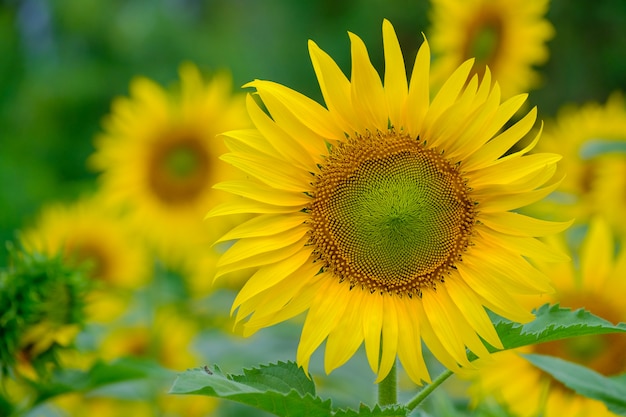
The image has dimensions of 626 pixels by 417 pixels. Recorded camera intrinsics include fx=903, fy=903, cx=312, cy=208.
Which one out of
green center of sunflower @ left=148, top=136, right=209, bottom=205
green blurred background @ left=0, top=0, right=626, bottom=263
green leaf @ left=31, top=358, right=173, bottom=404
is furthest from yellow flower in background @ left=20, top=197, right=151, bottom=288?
green blurred background @ left=0, top=0, right=626, bottom=263

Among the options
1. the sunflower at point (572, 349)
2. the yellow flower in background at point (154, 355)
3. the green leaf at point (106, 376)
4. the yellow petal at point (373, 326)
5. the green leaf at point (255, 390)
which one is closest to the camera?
the green leaf at point (255, 390)

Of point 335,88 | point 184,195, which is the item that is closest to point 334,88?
point 335,88

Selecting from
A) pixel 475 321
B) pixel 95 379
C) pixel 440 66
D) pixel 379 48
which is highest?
pixel 379 48

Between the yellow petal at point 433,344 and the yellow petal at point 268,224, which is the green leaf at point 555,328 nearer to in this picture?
the yellow petal at point 433,344

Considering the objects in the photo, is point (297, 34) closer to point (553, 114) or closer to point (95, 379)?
point (553, 114)

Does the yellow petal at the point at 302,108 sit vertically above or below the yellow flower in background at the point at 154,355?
above

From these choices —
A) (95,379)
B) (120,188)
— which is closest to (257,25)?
(120,188)

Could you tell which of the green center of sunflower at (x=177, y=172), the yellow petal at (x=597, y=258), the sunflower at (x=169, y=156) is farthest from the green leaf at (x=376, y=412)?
the green center of sunflower at (x=177, y=172)
